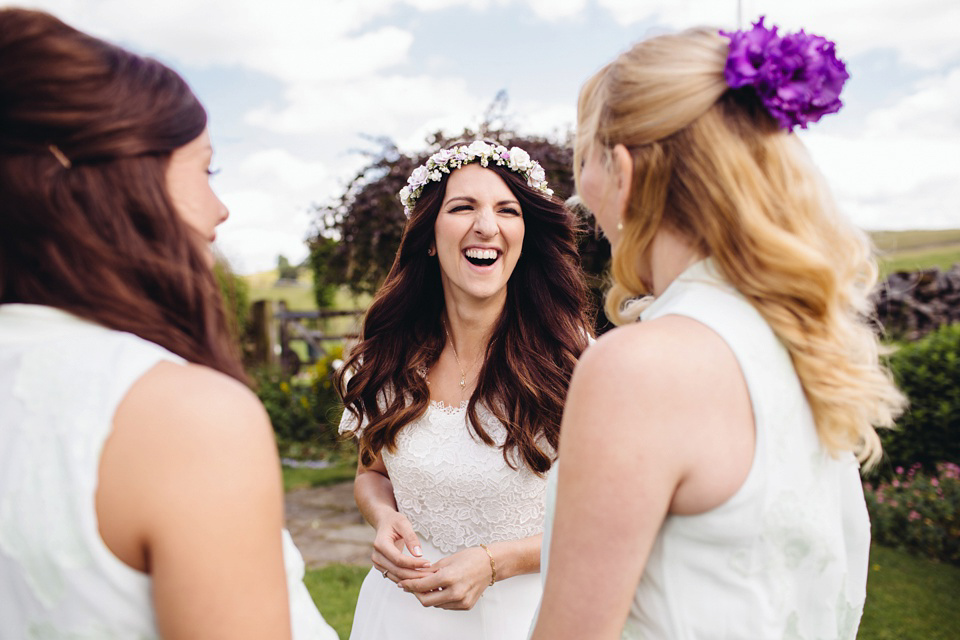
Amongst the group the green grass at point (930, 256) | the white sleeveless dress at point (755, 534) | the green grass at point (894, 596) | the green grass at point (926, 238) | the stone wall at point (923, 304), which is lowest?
the green grass at point (926, 238)

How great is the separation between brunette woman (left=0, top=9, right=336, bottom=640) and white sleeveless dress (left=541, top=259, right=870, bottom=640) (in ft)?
1.98

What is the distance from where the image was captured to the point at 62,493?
1077mm

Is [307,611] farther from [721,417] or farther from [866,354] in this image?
[866,354]

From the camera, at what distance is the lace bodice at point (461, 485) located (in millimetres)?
2746

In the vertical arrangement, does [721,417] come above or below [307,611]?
above

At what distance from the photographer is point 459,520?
2.81 metres

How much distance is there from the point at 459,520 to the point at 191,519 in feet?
6.00

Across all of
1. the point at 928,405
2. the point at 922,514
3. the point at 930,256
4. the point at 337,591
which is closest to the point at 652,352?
the point at 337,591

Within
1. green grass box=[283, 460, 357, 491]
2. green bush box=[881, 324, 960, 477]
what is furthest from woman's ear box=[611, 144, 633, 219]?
green grass box=[283, 460, 357, 491]

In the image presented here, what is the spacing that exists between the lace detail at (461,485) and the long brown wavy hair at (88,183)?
162cm

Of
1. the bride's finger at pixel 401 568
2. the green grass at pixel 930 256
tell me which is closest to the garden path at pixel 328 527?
the bride's finger at pixel 401 568

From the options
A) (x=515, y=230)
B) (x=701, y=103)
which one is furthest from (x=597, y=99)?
(x=515, y=230)

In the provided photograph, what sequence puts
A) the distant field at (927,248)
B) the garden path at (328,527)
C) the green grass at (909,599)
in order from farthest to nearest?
the distant field at (927,248) → the garden path at (328,527) → the green grass at (909,599)

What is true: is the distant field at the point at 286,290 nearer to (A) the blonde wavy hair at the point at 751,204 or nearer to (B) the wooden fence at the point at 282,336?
(B) the wooden fence at the point at 282,336
